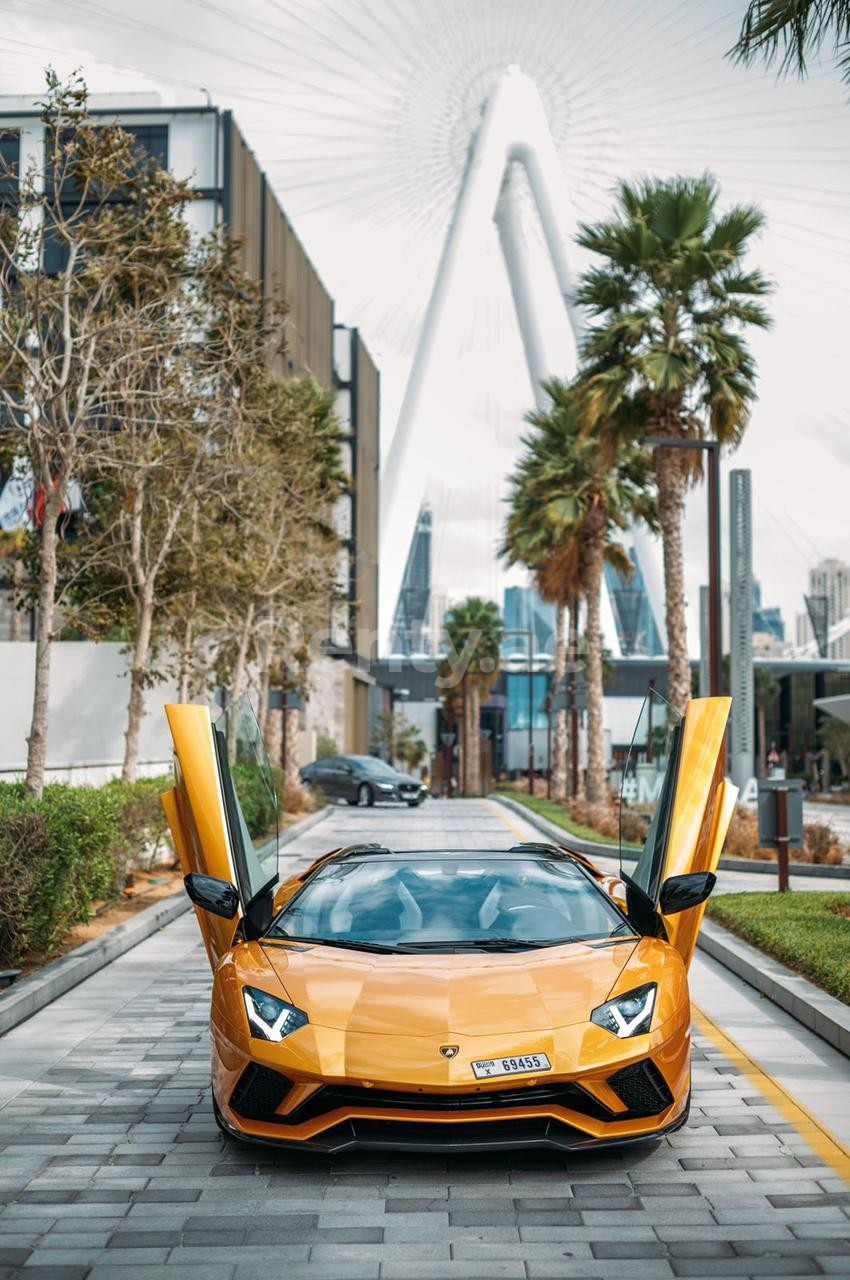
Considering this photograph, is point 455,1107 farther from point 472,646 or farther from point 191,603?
point 472,646

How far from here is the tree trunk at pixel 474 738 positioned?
229 feet

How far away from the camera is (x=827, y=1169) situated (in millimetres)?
5137

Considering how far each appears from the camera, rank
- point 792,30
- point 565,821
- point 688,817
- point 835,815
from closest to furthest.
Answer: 1. point 688,817
2. point 792,30
3. point 565,821
4. point 835,815

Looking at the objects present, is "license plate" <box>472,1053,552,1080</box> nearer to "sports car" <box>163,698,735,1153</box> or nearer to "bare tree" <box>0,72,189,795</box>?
"sports car" <box>163,698,735,1153</box>

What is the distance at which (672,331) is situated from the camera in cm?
2464

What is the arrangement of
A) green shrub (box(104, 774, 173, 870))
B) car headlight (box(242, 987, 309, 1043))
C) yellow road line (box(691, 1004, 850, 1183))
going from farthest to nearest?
green shrub (box(104, 774, 173, 870))
yellow road line (box(691, 1004, 850, 1183))
car headlight (box(242, 987, 309, 1043))

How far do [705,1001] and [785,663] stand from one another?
318 ft

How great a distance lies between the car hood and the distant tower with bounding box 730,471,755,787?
814 inches

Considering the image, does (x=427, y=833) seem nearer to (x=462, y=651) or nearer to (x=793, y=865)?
(x=793, y=865)

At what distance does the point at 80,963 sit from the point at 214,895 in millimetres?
4195

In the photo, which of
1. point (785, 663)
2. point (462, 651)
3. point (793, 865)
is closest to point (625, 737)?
point (785, 663)

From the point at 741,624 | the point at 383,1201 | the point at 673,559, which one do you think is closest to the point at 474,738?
the point at 741,624

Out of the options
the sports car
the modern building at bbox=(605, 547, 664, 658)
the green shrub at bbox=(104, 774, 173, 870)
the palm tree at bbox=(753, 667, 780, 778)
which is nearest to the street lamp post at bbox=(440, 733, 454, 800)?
the palm tree at bbox=(753, 667, 780, 778)

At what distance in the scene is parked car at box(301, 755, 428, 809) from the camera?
40.8 metres
